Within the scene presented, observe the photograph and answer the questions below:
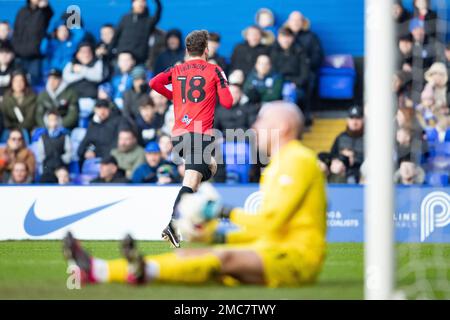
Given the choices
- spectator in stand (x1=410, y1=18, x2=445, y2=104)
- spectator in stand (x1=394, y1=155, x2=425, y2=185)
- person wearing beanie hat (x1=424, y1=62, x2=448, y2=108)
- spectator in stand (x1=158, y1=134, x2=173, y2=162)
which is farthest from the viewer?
spectator in stand (x1=158, y1=134, x2=173, y2=162)

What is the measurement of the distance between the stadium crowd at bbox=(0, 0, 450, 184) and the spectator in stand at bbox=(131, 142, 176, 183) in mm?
16

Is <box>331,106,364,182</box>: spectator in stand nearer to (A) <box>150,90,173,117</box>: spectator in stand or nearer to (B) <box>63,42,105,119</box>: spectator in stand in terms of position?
(A) <box>150,90,173,117</box>: spectator in stand

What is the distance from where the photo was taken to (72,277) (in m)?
8.70

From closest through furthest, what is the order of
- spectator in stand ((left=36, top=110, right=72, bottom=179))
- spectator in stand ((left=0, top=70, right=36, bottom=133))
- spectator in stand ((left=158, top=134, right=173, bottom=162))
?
spectator in stand ((left=158, top=134, right=173, bottom=162)) < spectator in stand ((left=36, top=110, right=72, bottom=179)) < spectator in stand ((left=0, top=70, right=36, bottom=133))

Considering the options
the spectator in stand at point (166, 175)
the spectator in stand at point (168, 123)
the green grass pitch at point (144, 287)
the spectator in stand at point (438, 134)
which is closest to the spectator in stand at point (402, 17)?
the spectator in stand at point (438, 134)

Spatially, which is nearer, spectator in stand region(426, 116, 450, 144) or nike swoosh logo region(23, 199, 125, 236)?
nike swoosh logo region(23, 199, 125, 236)

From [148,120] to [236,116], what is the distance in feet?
4.22

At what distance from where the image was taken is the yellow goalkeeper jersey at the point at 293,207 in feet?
20.9

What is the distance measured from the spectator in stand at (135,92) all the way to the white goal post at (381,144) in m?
8.62

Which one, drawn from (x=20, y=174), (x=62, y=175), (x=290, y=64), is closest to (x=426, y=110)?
(x=290, y=64)

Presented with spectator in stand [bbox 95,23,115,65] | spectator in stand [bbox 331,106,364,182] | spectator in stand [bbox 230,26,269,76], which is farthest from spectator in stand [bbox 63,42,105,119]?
spectator in stand [bbox 331,106,364,182]

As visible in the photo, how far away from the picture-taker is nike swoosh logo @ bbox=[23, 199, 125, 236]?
12750mm

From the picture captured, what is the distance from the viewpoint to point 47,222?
12.8 m

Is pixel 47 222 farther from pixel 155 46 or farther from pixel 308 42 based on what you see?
pixel 308 42
